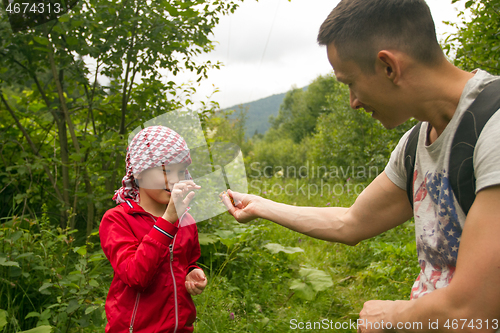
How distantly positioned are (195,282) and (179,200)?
0.45 meters

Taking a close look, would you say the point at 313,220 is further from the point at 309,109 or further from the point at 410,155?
the point at 309,109

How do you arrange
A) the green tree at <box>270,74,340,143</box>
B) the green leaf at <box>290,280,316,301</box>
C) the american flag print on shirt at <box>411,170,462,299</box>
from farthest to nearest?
the green tree at <box>270,74,340,143</box> < the green leaf at <box>290,280,316,301</box> < the american flag print on shirt at <box>411,170,462,299</box>

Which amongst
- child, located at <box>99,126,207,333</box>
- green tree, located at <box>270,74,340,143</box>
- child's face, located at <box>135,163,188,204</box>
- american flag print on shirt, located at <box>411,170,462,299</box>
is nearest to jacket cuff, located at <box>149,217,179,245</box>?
child, located at <box>99,126,207,333</box>

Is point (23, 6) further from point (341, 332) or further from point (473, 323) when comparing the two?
point (341, 332)

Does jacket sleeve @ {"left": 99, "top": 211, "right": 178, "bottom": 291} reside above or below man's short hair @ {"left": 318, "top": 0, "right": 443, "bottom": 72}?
below

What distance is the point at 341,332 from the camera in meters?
2.70

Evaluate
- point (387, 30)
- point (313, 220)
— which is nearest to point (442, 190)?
point (387, 30)

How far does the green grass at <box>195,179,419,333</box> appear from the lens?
2.64m

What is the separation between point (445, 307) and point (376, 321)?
240 mm

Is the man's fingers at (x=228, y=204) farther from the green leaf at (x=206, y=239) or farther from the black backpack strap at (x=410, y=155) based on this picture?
the green leaf at (x=206, y=239)

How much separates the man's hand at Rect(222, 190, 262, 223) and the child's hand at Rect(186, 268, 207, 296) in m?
0.33

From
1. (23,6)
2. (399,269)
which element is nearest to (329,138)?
(399,269)

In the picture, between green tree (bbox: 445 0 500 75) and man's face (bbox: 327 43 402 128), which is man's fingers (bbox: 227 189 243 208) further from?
green tree (bbox: 445 0 500 75)

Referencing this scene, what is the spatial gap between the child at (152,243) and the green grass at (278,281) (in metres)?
1.02
